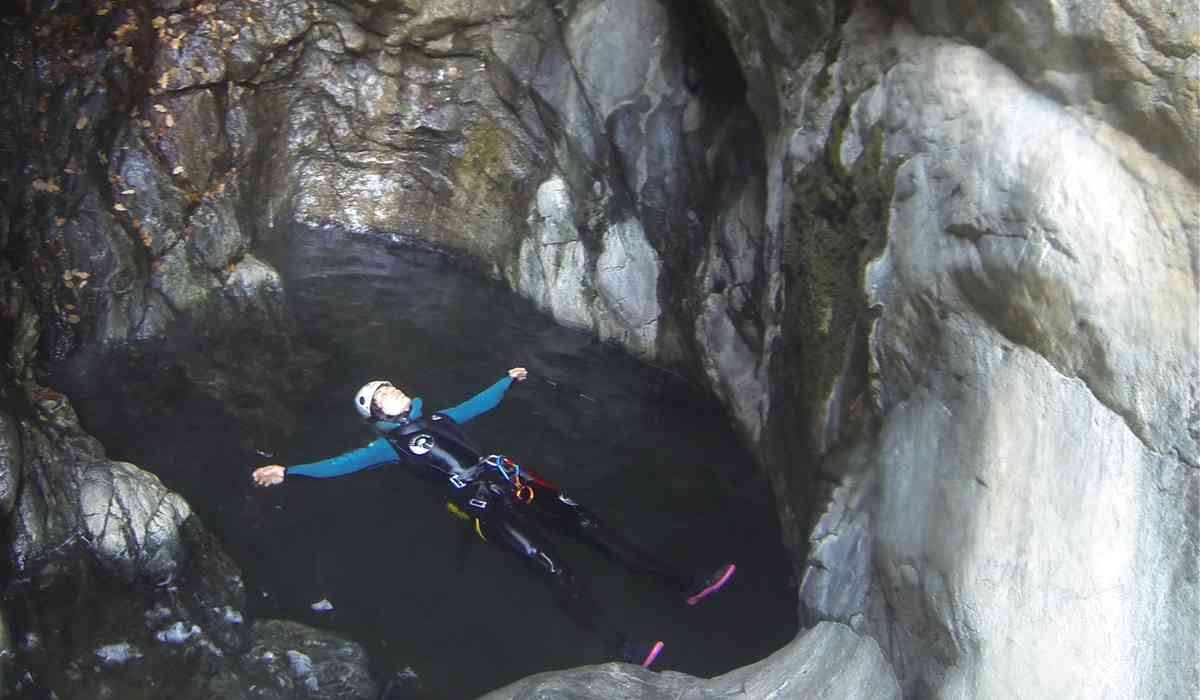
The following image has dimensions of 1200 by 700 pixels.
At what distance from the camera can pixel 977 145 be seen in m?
3.70

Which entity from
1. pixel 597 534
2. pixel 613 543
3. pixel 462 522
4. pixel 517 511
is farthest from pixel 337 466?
pixel 613 543

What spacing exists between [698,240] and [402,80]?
371 cm

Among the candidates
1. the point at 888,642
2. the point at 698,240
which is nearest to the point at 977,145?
the point at 888,642

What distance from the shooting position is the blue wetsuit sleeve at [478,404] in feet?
21.4

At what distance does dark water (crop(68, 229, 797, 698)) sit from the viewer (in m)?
5.45

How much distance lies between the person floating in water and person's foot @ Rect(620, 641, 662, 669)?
3.4 inches

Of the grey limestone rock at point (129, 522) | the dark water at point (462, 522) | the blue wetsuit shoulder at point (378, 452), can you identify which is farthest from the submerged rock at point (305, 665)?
the blue wetsuit shoulder at point (378, 452)

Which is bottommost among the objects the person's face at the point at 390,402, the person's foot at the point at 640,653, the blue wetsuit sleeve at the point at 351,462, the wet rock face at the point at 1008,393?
the person's foot at the point at 640,653

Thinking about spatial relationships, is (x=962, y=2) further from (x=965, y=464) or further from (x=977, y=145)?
(x=965, y=464)

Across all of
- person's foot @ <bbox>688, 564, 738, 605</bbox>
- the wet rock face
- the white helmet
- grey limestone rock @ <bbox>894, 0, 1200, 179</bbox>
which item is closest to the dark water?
person's foot @ <bbox>688, 564, 738, 605</bbox>

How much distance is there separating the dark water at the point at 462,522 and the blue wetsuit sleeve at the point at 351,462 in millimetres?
460

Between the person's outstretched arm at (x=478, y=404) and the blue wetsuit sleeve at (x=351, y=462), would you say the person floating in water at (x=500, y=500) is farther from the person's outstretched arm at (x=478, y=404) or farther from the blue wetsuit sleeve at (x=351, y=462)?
the person's outstretched arm at (x=478, y=404)

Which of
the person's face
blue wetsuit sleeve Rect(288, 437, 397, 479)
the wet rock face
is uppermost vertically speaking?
the wet rock face

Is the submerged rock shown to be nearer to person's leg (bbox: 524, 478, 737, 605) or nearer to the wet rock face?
person's leg (bbox: 524, 478, 737, 605)
